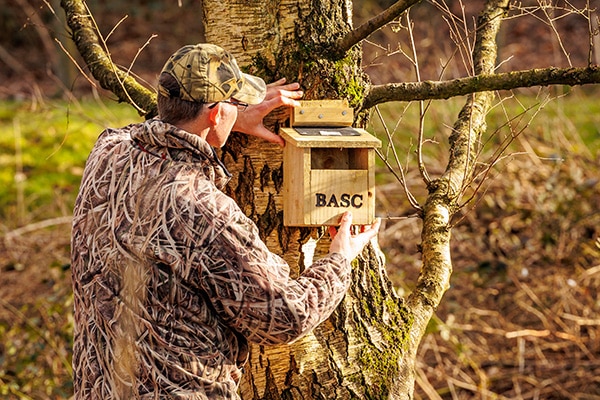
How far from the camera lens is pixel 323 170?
9.67 ft

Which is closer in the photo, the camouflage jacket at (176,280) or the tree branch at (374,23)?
the camouflage jacket at (176,280)

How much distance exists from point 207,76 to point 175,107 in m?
0.13

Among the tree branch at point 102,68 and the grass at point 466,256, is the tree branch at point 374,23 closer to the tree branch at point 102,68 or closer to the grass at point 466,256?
the tree branch at point 102,68

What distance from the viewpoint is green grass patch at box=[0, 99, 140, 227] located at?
27.3ft

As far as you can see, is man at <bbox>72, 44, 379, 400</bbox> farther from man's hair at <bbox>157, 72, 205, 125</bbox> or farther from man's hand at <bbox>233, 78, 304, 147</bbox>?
man's hand at <bbox>233, 78, 304, 147</bbox>

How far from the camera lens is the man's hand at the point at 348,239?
9.21 ft

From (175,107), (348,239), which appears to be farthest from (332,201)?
(175,107)

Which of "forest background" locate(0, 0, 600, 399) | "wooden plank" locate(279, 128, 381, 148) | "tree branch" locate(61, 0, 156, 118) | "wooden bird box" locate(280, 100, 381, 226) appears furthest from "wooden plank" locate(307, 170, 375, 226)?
"forest background" locate(0, 0, 600, 399)

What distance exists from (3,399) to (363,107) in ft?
11.9

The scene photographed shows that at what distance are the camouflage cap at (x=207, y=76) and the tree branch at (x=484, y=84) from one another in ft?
2.08

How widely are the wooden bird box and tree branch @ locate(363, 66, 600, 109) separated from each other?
0.19m

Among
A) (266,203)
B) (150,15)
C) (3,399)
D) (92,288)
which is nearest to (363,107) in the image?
(266,203)

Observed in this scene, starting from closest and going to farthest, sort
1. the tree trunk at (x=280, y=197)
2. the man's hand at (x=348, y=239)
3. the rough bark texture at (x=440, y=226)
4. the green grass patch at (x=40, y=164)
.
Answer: the man's hand at (x=348, y=239) → the tree trunk at (x=280, y=197) → the rough bark texture at (x=440, y=226) → the green grass patch at (x=40, y=164)

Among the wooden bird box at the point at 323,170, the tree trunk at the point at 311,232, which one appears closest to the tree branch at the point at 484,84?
the tree trunk at the point at 311,232
